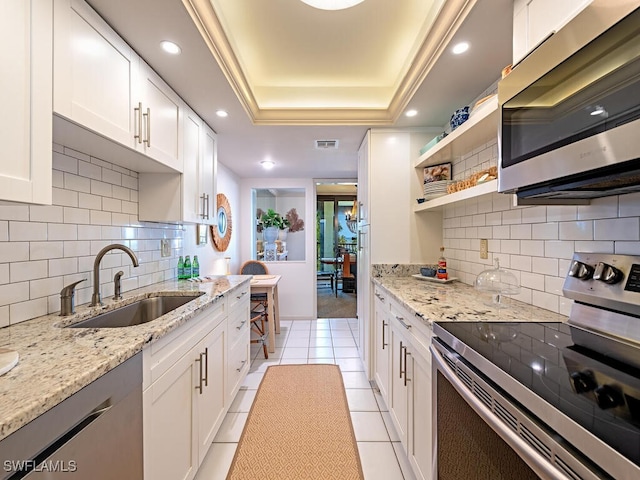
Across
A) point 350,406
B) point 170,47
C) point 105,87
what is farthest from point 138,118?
point 350,406

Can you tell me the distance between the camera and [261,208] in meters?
4.61

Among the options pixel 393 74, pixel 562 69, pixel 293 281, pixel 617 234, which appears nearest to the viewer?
pixel 562 69

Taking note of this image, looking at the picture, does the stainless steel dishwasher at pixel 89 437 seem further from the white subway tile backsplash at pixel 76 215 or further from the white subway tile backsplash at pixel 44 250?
the white subway tile backsplash at pixel 76 215

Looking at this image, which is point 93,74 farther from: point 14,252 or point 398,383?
point 398,383

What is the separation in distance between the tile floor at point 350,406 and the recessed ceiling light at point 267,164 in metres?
2.23

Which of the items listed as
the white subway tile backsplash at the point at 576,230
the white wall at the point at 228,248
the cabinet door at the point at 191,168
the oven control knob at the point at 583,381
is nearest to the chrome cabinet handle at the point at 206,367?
the cabinet door at the point at 191,168

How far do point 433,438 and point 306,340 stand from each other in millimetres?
2471

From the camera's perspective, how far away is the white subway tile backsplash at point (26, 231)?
43.9 inches

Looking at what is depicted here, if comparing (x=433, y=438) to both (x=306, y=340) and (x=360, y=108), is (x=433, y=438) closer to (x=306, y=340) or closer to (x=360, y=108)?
(x=360, y=108)

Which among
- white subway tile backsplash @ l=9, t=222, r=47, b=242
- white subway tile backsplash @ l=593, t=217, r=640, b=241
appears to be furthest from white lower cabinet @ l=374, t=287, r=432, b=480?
white subway tile backsplash @ l=9, t=222, r=47, b=242

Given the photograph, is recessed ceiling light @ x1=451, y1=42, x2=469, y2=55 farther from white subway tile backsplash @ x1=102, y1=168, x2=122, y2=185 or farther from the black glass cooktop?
white subway tile backsplash @ x1=102, y1=168, x2=122, y2=185

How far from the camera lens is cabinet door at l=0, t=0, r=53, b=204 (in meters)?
0.83

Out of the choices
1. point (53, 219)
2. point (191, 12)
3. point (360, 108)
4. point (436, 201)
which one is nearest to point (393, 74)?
point (360, 108)

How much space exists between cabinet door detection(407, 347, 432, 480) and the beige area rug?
0.37 m
